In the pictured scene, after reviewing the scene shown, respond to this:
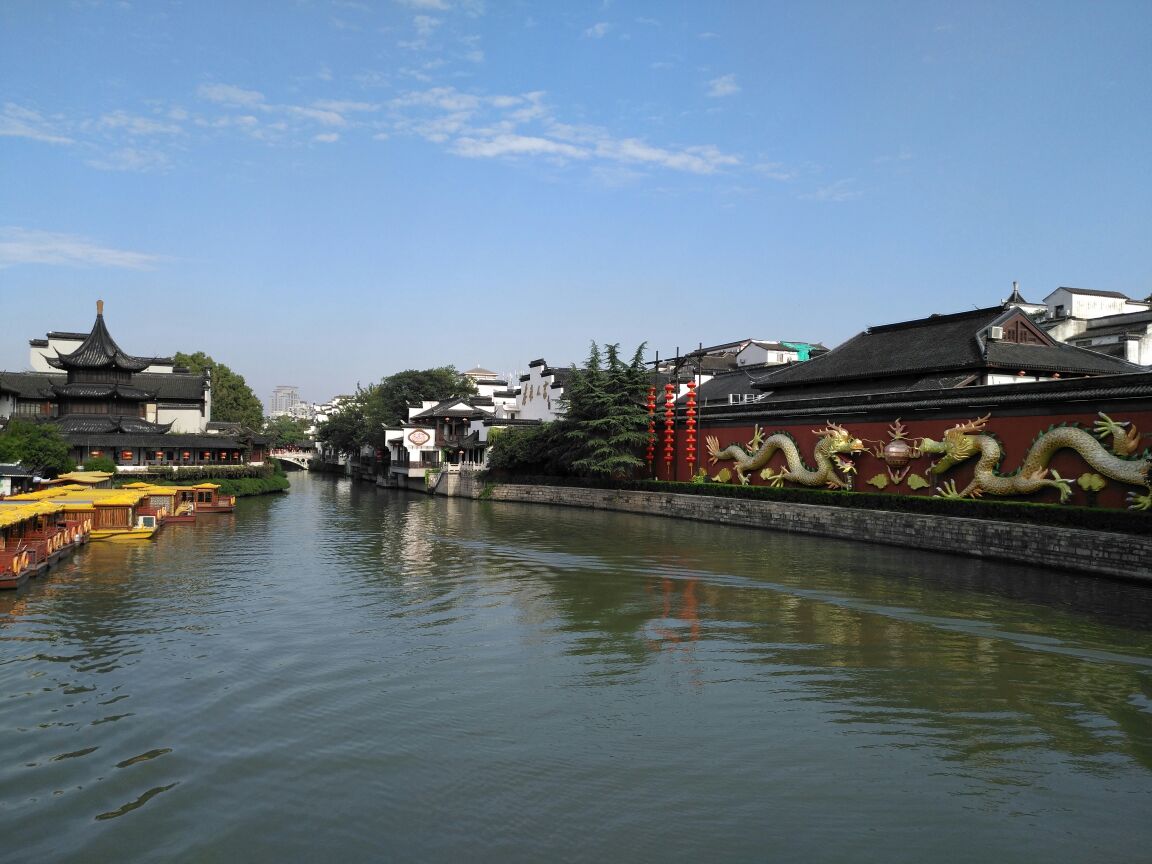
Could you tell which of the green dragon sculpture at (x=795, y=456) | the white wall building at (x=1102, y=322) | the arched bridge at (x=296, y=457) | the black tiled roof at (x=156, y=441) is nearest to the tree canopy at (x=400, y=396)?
the black tiled roof at (x=156, y=441)

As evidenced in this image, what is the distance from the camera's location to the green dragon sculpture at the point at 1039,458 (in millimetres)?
16094

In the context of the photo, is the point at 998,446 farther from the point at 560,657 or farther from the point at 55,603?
the point at 55,603

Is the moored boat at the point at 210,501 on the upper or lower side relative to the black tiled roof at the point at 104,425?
lower

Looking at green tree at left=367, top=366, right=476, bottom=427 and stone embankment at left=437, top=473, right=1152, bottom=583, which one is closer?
stone embankment at left=437, top=473, right=1152, bottom=583

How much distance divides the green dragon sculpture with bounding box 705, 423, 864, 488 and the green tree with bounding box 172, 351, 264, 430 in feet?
138

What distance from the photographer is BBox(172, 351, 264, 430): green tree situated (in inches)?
2347

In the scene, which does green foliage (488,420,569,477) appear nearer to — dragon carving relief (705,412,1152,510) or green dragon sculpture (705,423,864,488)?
green dragon sculpture (705,423,864,488)

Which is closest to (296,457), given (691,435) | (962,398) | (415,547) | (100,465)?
(100,465)

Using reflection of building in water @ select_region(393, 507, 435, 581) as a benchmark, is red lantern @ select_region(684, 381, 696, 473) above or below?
above

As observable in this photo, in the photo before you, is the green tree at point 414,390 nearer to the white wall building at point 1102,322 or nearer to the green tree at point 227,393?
the green tree at point 227,393

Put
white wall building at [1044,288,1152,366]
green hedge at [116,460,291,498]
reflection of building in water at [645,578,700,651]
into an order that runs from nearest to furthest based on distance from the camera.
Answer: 1. reflection of building in water at [645,578,700,651]
2. white wall building at [1044,288,1152,366]
3. green hedge at [116,460,291,498]

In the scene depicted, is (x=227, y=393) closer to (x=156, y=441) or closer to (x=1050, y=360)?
(x=156, y=441)

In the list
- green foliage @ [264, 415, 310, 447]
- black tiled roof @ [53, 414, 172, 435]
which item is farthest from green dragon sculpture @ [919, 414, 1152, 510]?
green foliage @ [264, 415, 310, 447]

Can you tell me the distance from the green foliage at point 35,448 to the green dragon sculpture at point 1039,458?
2989 cm
